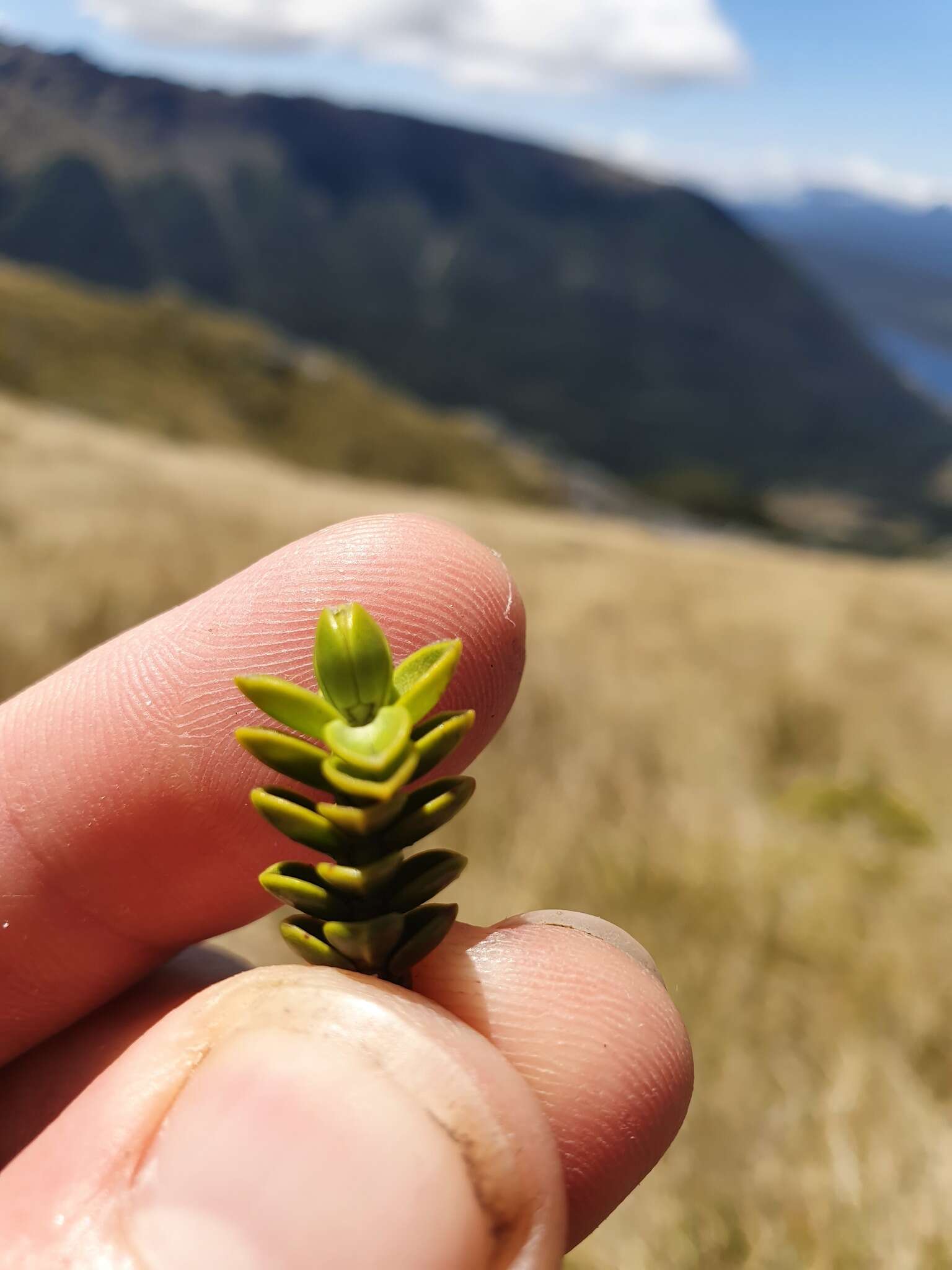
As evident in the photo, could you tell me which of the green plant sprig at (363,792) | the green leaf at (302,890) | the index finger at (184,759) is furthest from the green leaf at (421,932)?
the index finger at (184,759)

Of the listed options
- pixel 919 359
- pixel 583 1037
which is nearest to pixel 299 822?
pixel 583 1037

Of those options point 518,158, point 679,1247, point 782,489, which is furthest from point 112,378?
point 518,158

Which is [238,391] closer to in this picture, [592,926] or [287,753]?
[592,926]

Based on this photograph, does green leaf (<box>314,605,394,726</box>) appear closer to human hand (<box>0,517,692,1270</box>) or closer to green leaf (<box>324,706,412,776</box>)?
green leaf (<box>324,706,412,776</box>)

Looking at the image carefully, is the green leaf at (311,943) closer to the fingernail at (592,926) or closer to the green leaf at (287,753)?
the green leaf at (287,753)

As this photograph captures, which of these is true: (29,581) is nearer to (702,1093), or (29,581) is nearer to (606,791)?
(606,791)

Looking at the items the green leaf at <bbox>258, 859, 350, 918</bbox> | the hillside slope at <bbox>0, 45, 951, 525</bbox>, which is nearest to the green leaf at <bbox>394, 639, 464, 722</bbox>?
the green leaf at <bbox>258, 859, 350, 918</bbox>
